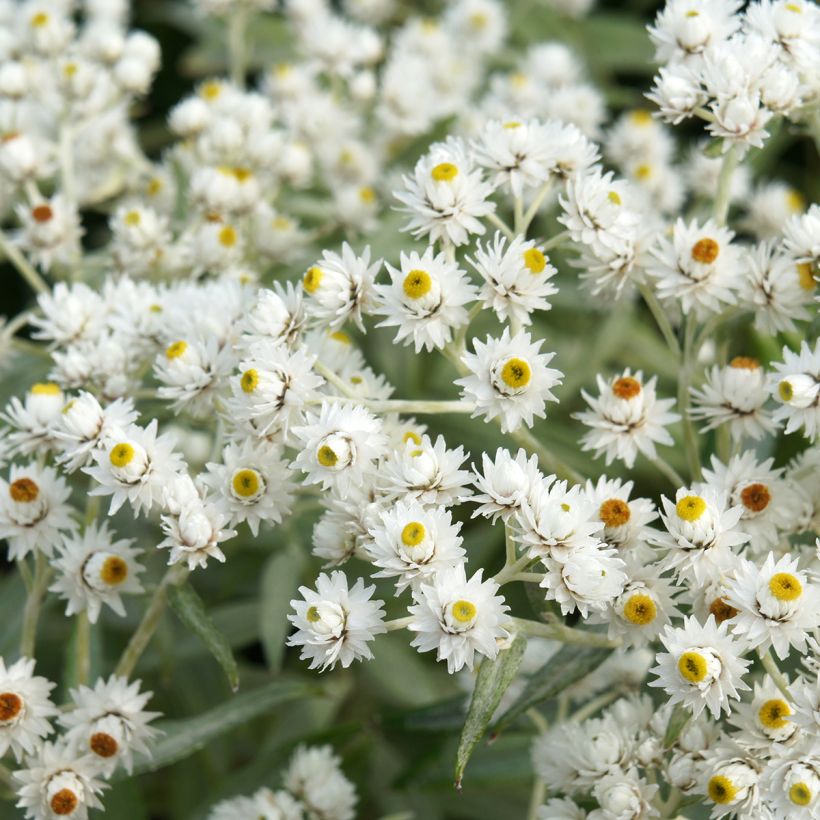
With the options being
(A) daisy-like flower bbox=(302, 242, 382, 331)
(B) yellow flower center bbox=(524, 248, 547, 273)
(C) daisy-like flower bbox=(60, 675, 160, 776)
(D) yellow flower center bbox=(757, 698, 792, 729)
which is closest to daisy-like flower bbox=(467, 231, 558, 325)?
(B) yellow flower center bbox=(524, 248, 547, 273)

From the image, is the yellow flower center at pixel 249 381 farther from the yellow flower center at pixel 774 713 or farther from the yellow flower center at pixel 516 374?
the yellow flower center at pixel 774 713

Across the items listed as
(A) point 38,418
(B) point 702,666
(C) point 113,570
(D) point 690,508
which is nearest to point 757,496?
(D) point 690,508

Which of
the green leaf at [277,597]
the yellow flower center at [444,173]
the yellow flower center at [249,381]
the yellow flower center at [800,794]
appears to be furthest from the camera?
the green leaf at [277,597]

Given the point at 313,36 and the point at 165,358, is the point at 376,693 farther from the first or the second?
the point at 313,36

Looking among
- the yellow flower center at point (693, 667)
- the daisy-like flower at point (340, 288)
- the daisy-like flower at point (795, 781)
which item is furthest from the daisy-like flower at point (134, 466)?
the daisy-like flower at point (795, 781)

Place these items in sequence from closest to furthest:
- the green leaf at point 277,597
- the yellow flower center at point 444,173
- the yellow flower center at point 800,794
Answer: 1. the yellow flower center at point 800,794
2. the yellow flower center at point 444,173
3. the green leaf at point 277,597

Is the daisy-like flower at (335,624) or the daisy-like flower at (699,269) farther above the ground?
the daisy-like flower at (699,269)

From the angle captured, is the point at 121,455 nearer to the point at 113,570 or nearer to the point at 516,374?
the point at 113,570
